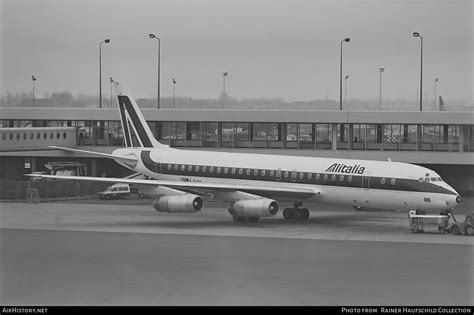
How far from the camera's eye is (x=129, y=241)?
37188 millimetres

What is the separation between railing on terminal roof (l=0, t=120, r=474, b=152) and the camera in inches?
2527

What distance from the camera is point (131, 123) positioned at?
56.8 metres

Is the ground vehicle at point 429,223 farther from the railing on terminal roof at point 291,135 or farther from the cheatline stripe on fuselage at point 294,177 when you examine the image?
the railing on terminal roof at point 291,135

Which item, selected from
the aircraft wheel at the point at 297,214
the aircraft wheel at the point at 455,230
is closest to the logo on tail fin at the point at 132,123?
the aircraft wheel at the point at 297,214

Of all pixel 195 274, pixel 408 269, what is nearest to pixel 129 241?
pixel 195 274

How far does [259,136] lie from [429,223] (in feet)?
84.3

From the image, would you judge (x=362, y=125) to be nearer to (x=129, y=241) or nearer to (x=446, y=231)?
(x=446, y=231)

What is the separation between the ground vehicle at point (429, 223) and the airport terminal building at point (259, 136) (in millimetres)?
20109

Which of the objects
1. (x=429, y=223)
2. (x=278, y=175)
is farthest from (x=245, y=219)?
(x=429, y=223)

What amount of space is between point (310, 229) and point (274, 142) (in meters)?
23.0

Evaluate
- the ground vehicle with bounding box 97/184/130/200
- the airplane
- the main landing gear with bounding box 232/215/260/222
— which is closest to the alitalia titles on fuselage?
the airplane

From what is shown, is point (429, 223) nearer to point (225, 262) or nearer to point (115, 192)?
point (225, 262)

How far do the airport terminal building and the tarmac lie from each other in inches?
642

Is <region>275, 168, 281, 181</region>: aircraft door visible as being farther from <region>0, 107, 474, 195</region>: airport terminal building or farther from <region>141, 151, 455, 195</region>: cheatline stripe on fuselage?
<region>0, 107, 474, 195</region>: airport terminal building
